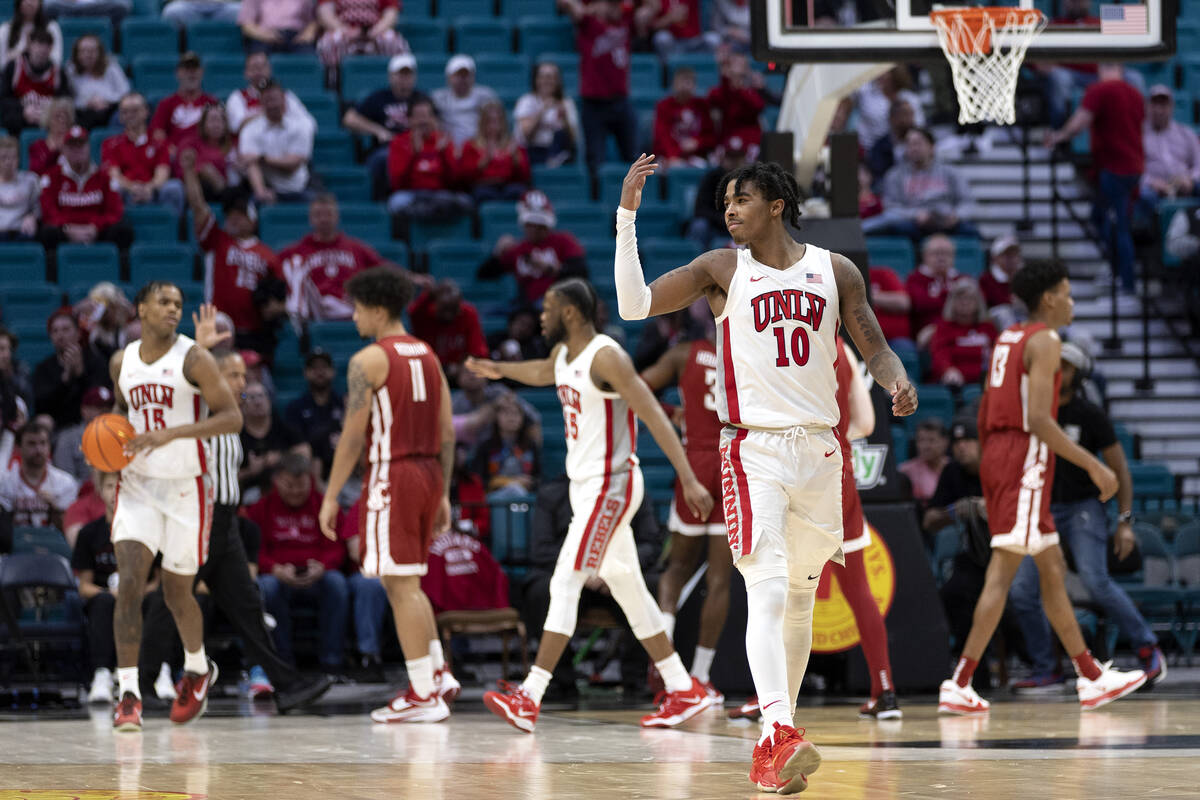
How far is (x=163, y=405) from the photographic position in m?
8.61

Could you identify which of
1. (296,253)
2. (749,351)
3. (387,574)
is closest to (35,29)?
(296,253)

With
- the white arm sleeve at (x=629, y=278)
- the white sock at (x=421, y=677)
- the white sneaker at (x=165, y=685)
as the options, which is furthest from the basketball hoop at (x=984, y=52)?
the white sneaker at (x=165, y=685)

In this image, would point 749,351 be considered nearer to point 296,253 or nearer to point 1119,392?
point 296,253

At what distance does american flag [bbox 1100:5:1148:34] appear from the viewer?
9.48m

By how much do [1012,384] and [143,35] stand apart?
10665mm

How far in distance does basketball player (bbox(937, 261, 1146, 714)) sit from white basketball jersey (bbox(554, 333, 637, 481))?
1.98 m

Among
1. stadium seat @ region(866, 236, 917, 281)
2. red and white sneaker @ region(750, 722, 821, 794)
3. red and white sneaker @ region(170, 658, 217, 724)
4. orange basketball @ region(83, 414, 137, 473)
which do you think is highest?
stadium seat @ region(866, 236, 917, 281)

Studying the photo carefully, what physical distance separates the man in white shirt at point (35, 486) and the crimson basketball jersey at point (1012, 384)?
6323mm

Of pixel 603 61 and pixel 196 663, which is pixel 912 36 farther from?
pixel 603 61

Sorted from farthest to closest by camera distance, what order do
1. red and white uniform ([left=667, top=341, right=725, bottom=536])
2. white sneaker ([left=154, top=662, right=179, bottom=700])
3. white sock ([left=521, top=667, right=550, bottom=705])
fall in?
white sneaker ([left=154, top=662, right=179, bottom=700])
red and white uniform ([left=667, top=341, right=725, bottom=536])
white sock ([left=521, top=667, right=550, bottom=705])

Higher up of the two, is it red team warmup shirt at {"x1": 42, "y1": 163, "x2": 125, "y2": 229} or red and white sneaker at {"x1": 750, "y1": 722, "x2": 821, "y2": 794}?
red team warmup shirt at {"x1": 42, "y1": 163, "x2": 125, "y2": 229}

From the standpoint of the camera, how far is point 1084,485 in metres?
10.0

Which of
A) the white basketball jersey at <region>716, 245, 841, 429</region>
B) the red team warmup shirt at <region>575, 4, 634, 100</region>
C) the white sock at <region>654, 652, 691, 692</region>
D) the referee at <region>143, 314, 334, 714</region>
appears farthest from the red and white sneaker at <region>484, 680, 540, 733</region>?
the red team warmup shirt at <region>575, 4, 634, 100</region>

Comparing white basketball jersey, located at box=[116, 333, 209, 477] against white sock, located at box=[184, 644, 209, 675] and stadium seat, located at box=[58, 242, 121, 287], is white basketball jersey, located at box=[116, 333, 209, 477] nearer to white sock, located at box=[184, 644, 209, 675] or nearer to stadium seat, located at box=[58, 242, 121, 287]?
white sock, located at box=[184, 644, 209, 675]
